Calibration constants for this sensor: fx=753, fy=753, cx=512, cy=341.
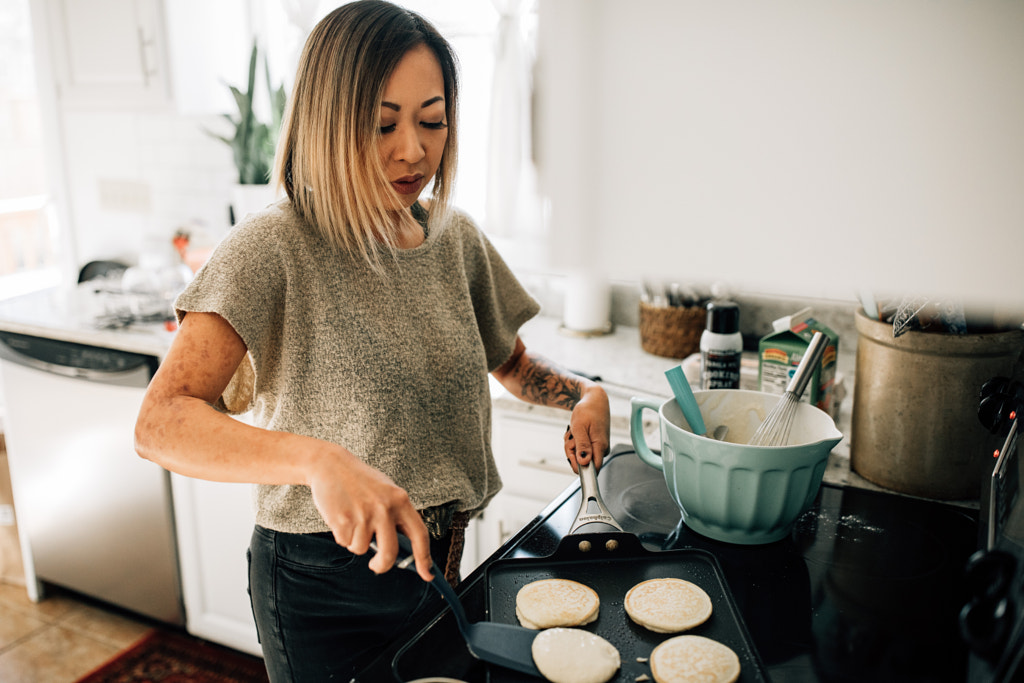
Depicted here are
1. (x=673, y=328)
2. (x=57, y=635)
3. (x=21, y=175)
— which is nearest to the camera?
(x=673, y=328)

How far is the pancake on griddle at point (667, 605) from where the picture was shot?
696mm

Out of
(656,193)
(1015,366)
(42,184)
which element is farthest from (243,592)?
(42,184)

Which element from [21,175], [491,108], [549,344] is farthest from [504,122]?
[21,175]

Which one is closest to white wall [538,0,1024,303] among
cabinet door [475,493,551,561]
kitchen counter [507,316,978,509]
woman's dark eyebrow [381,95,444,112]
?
woman's dark eyebrow [381,95,444,112]

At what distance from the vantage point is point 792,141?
143mm

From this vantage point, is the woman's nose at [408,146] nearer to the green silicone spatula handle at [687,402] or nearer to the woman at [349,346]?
the woman at [349,346]

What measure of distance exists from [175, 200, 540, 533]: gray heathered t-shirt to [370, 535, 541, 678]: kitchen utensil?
1.16ft

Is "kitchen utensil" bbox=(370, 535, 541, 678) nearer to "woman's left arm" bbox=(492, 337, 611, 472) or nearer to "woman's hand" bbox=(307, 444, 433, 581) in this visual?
"woman's hand" bbox=(307, 444, 433, 581)

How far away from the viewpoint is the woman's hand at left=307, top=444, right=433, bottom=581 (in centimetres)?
59

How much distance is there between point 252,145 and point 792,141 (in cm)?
237

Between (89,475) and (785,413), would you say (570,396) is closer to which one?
(785,413)

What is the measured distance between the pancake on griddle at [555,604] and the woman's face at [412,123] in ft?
1.62

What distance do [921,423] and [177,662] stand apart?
200 centimetres

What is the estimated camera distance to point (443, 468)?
1.05 meters
